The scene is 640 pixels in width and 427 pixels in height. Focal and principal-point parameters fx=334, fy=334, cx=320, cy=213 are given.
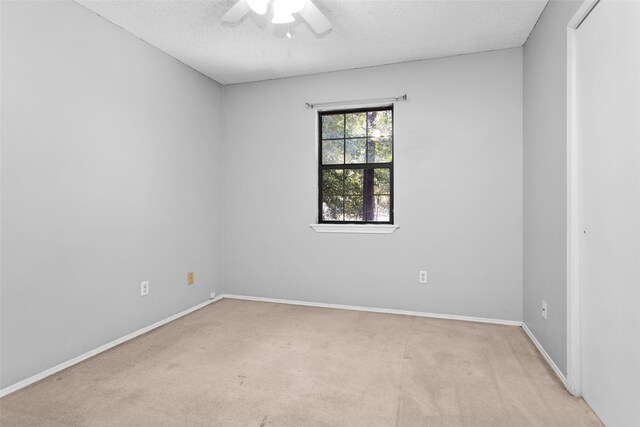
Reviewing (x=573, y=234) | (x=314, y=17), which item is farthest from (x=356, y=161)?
(x=573, y=234)

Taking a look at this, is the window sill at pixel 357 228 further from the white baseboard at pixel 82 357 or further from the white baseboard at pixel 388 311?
the white baseboard at pixel 82 357

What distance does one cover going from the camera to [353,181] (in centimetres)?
355

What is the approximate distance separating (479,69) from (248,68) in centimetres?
224

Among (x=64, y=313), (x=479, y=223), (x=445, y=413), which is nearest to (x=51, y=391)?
(x=64, y=313)

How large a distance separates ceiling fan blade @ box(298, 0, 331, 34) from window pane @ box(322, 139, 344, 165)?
1.34 meters

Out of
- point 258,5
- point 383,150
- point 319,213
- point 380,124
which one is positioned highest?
point 258,5

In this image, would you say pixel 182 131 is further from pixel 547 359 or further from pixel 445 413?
pixel 547 359

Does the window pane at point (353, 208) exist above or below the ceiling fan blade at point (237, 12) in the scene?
below

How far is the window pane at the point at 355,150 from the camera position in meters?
3.52

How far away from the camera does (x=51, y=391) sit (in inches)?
75.8

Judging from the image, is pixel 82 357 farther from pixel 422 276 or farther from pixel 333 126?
pixel 333 126

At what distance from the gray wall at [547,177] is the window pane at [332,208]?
1.71 metres

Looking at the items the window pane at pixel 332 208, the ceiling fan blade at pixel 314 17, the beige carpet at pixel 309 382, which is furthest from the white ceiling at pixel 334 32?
the beige carpet at pixel 309 382

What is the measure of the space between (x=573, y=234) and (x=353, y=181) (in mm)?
2029
